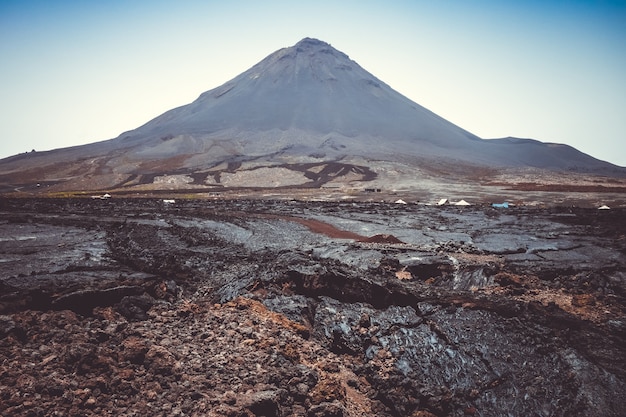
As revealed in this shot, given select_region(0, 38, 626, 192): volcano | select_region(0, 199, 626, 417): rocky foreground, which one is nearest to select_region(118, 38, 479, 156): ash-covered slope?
select_region(0, 38, 626, 192): volcano

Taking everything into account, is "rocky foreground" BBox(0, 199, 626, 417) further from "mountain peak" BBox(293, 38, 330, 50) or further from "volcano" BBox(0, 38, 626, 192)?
"mountain peak" BBox(293, 38, 330, 50)

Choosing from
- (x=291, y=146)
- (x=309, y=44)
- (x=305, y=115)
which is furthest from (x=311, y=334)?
(x=309, y=44)

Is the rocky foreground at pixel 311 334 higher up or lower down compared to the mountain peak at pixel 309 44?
lower down

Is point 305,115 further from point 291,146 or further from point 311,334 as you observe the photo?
point 311,334

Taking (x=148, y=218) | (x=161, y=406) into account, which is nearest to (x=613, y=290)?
(x=161, y=406)

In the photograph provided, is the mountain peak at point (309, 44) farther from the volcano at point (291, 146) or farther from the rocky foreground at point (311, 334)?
the rocky foreground at point (311, 334)

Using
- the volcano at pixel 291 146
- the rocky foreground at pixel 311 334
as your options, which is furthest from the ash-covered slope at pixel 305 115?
the rocky foreground at pixel 311 334
